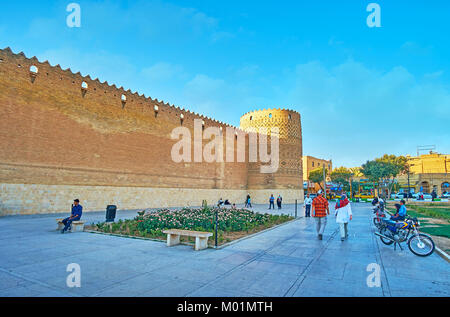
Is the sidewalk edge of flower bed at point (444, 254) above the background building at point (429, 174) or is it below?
below

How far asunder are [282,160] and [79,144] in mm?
23278

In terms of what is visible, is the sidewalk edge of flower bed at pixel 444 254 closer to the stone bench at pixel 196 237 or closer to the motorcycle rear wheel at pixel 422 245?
the motorcycle rear wheel at pixel 422 245

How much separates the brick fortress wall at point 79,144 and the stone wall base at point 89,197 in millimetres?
45

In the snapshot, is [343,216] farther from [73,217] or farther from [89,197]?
[89,197]

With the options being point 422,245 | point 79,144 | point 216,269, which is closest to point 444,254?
point 422,245

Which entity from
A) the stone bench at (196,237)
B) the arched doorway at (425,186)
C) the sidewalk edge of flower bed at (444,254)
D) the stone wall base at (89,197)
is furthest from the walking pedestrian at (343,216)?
the arched doorway at (425,186)

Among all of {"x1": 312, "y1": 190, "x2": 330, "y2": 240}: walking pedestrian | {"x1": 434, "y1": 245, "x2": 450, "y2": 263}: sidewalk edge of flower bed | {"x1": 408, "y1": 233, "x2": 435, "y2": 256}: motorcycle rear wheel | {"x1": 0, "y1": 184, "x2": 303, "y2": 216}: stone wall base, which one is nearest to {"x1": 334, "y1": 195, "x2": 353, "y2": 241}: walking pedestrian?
{"x1": 312, "y1": 190, "x2": 330, "y2": 240}: walking pedestrian

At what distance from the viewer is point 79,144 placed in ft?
57.1

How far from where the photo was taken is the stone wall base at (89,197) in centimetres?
1419

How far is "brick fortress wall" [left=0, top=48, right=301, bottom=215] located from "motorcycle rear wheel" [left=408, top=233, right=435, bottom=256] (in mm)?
17418

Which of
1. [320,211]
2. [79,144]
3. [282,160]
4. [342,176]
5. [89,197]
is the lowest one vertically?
[89,197]

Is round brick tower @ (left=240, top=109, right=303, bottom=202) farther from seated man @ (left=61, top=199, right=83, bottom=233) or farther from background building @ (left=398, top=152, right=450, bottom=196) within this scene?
background building @ (left=398, top=152, right=450, bottom=196)

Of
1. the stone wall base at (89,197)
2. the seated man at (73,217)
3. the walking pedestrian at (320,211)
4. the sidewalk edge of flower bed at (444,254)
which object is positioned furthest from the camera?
the stone wall base at (89,197)

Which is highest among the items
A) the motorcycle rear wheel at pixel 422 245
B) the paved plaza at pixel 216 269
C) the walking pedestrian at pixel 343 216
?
the walking pedestrian at pixel 343 216
